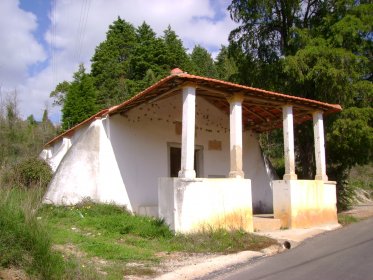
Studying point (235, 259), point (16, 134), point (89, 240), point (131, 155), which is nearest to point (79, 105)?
point (16, 134)

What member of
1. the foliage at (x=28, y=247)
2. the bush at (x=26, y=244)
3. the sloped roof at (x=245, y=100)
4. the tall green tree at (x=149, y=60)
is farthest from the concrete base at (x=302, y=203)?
the tall green tree at (x=149, y=60)

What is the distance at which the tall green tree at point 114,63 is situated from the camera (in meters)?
34.7

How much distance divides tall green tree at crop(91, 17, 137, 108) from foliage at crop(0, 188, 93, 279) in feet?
88.8

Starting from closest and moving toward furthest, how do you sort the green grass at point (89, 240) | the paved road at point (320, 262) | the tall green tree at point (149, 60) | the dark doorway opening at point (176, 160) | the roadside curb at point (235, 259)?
the green grass at point (89, 240)
the paved road at point (320, 262)
the roadside curb at point (235, 259)
the dark doorway opening at point (176, 160)
the tall green tree at point (149, 60)

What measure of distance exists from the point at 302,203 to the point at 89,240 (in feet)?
21.6

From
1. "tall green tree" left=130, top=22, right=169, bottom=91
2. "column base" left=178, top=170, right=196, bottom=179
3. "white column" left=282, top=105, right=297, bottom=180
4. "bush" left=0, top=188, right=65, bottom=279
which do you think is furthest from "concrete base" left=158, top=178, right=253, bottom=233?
"tall green tree" left=130, top=22, right=169, bottom=91

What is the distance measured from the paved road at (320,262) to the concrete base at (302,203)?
166 cm

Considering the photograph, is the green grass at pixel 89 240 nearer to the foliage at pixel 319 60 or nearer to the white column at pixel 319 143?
the white column at pixel 319 143

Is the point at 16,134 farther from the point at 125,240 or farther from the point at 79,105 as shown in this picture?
the point at 125,240

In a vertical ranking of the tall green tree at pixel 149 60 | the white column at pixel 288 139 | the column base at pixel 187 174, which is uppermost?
the tall green tree at pixel 149 60

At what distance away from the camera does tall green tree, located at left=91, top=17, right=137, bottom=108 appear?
34688 millimetres

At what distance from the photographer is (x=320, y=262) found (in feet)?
25.1

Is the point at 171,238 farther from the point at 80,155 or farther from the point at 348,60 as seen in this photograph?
the point at 348,60

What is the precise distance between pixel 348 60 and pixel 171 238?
9.34 m
